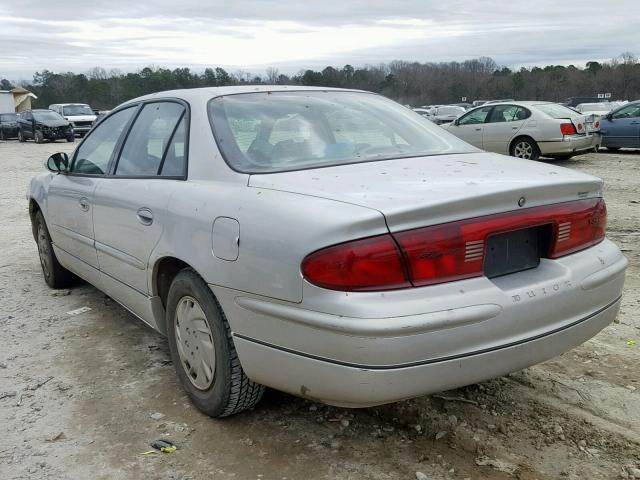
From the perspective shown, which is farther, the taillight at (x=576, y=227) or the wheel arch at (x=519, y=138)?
the wheel arch at (x=519, y=138)

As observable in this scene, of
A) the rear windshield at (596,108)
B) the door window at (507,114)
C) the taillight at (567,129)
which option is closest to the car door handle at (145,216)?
the taillight at (567,129)

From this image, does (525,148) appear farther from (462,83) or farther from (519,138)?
(462,83)

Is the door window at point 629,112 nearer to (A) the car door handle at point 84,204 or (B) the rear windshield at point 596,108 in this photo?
(B) the rear windshield at point 596,108

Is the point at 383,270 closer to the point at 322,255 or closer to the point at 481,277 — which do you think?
the point at 322,255

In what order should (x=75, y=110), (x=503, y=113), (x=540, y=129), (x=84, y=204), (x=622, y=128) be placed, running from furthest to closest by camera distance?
(x=75, y=110) < (x=622, y=128) < (x=503, y=113) < (x=540, y=129) < (x=84, y=204)

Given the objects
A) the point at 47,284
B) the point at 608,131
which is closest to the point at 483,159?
the point at 47,284

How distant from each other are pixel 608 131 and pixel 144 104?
1464 centimetres

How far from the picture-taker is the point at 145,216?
10.6 feet

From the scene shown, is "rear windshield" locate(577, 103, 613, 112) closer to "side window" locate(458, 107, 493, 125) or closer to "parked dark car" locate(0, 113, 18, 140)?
"side window" locate(458, 107, 493, 125)

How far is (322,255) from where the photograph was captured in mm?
2221

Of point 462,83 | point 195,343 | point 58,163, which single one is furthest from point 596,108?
point 462,83

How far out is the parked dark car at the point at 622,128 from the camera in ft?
49.9

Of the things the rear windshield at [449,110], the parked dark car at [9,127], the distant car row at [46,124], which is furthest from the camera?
the parked dark car at [9,127]

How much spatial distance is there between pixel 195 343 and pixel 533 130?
471 inches
